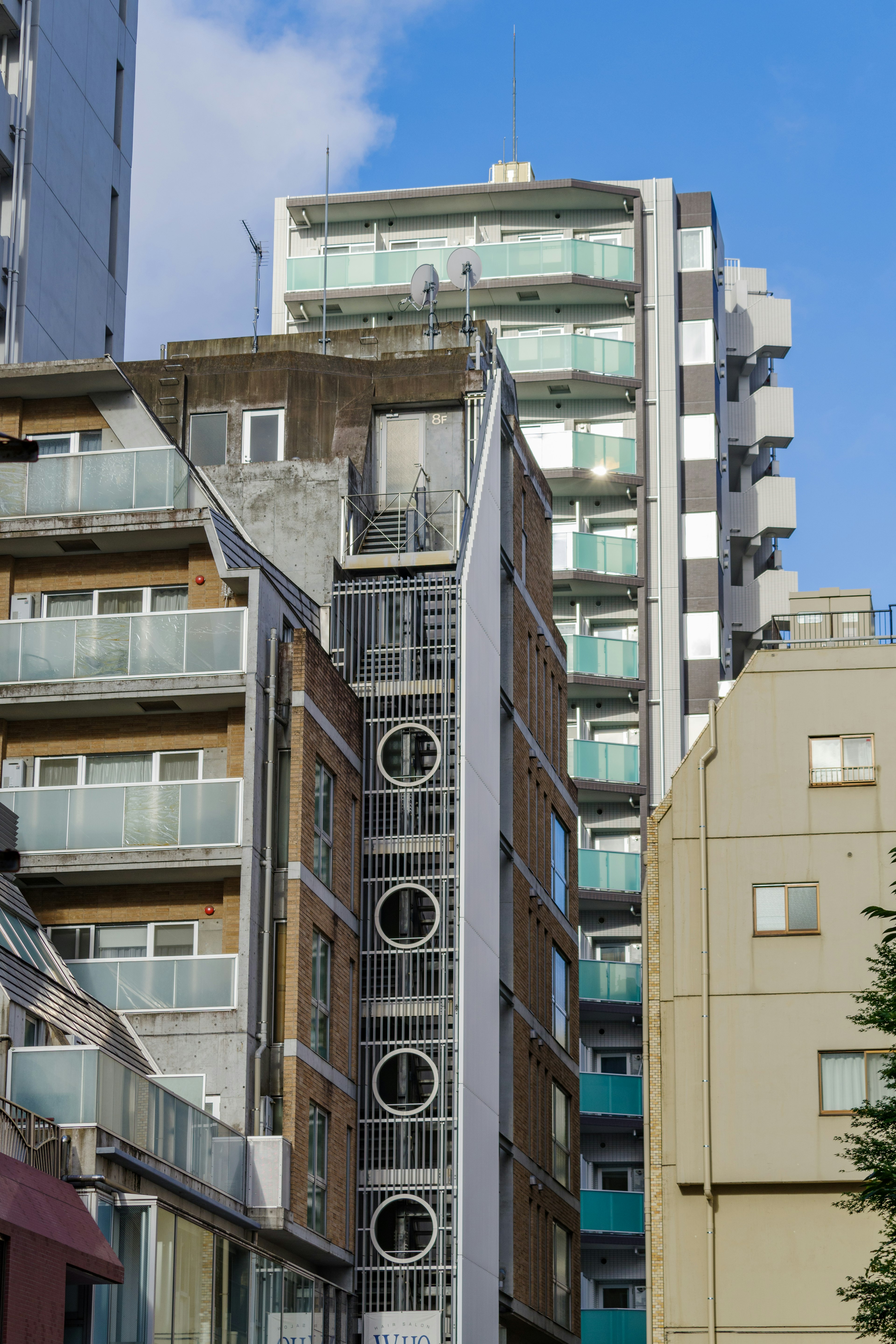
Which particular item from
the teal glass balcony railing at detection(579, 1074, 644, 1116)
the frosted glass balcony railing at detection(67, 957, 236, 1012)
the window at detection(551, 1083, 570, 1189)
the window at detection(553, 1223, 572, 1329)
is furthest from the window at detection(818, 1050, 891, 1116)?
the teal glass balcony railing at detection(579, 1074, 644, 1116)

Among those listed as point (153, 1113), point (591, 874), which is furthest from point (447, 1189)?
point (591, 874)

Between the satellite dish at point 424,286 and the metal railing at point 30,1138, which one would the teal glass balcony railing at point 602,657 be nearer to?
the satellite dish at point 424,286

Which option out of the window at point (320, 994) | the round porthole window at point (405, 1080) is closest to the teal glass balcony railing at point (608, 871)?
the round porthole window at point (405, 1080)

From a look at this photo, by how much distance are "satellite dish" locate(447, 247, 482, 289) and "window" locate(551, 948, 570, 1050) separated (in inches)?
655

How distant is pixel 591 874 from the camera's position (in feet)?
226

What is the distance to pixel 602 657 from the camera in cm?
7250

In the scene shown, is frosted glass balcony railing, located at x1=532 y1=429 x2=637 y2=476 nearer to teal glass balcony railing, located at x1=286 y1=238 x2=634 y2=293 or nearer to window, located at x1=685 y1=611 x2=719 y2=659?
→ window, located at x1=685 y1=611 x2=719 y2=659

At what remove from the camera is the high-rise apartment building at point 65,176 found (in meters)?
62.9

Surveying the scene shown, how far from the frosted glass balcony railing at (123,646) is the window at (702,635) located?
35517 millimetres

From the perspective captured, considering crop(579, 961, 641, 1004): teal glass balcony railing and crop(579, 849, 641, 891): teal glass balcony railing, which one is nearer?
crop(579, 961, 641, 1004): teal glass balcony railing

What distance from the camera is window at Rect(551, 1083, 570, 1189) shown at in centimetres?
5388

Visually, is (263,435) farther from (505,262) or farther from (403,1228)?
(505,262)

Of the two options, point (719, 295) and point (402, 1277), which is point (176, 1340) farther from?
point (719, 295)

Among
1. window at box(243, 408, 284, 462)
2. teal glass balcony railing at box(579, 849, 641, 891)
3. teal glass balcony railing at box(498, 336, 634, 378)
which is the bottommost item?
teal glass balcony railing at box(579, 849, 641, 891)
